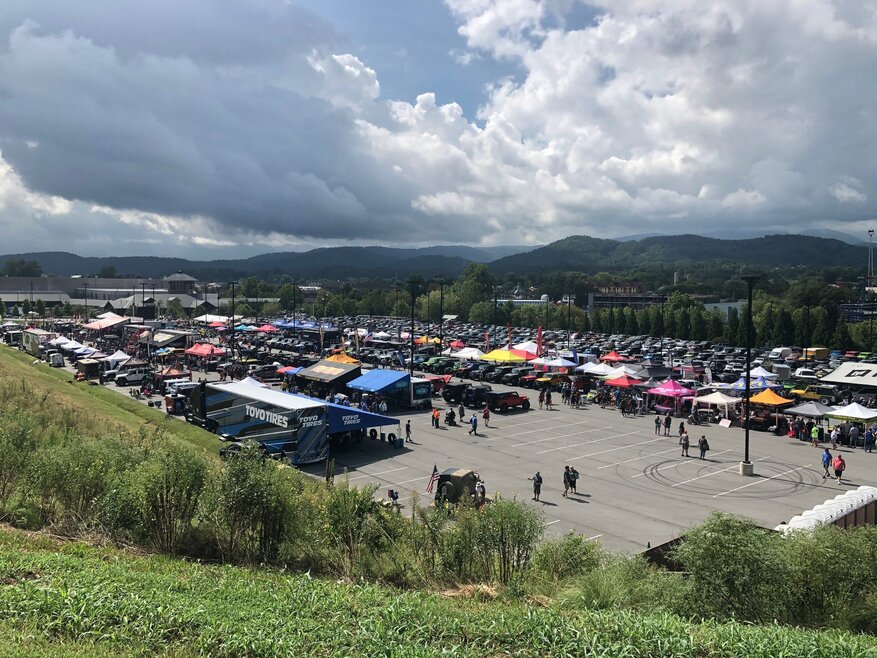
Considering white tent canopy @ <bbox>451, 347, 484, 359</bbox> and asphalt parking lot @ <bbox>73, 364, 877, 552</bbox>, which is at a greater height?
white tent canopy @ <bbox>451, 347, 484, 359</bbox>

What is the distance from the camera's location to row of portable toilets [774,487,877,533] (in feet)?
50.5

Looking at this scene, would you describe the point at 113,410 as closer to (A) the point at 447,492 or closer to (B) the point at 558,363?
(A) the point at 447,492

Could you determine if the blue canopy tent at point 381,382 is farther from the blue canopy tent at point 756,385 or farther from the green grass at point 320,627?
the green grass at point 320,627

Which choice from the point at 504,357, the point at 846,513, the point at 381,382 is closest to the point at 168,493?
the point at 846,513

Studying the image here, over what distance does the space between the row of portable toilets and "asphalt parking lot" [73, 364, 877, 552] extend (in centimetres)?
259

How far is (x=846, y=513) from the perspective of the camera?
15.9 meters

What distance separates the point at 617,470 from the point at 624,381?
17.3 metres

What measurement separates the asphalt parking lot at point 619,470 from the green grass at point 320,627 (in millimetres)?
9064

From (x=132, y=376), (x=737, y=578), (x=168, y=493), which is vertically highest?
(x=168, y=493)

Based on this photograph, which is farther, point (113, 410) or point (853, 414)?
point (113, 410)

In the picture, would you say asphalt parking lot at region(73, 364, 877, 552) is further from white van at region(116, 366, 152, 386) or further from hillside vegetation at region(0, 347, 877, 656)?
white van at region(116, 366, 152, 386)

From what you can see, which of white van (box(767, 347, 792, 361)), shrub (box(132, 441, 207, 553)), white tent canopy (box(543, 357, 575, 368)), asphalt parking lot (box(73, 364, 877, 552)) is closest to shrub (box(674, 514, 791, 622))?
asphalt parking lot (box(73, 364, 877, 552))

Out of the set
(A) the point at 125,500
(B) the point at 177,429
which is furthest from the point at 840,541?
(B) the point at 177,429

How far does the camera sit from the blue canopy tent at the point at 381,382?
3619 cm
